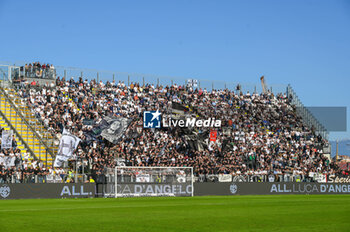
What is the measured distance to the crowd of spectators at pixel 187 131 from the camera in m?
46.7

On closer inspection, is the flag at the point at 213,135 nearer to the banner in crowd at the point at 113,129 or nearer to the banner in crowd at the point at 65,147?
the banner in crowd at the point at 113,129

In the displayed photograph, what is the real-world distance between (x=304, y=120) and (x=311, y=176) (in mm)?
18372

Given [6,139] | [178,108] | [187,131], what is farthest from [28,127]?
[178,108]

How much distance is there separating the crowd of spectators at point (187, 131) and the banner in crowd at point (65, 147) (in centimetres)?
134

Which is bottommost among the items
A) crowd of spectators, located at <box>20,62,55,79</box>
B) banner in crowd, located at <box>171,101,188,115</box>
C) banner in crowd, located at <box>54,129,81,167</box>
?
banner in crowd, located at <box>54,129,81,167</box>

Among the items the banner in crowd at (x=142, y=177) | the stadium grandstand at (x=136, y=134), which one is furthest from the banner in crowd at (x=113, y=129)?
the banner in crowd at (x=142, y=177)

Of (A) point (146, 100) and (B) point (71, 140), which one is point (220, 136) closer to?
(A) point (146, 100)

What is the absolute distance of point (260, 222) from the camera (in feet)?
51.5

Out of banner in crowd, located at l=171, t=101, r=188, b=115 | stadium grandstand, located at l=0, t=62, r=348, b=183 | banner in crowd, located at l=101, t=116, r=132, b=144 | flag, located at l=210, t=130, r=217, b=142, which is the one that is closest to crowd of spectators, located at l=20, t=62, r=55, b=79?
stadium grandstand, located at l=0, t=62, r=348, b=183

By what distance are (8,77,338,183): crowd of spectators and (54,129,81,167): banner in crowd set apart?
1.34 metres

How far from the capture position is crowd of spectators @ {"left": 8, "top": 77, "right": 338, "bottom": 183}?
4666 cm

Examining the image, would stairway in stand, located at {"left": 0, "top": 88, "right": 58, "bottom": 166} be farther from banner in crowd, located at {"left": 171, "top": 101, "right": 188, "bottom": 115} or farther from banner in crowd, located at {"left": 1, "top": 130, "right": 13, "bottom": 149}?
banner in crowd, located at {"left": 171, "top": 101, "right": 188, "bottom": 115}

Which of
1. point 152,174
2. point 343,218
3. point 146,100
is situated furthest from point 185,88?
point 343,218

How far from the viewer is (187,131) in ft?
179
